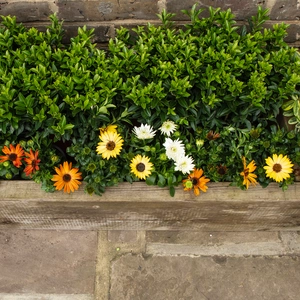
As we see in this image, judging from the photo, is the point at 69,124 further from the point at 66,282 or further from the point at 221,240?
the point at 221,240

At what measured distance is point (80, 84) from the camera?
1.87 metres

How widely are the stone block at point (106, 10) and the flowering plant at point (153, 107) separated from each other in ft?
0.39

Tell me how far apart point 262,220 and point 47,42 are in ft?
5.10

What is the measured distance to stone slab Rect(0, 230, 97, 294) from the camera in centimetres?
233

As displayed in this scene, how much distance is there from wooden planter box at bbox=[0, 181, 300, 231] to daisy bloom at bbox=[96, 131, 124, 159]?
0.21 m

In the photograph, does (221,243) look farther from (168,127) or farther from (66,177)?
(66,177)

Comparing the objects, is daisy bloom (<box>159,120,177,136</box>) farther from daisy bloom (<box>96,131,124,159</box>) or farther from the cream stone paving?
the cream stone paving

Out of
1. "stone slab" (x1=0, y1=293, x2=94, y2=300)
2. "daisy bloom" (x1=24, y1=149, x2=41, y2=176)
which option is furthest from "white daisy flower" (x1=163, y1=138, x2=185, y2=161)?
"stone slab" (x1=0, y1=293, x2=94, y2=300)

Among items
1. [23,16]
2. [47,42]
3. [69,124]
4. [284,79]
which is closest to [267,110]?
[284,79]

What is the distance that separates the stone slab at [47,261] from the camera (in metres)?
2.33

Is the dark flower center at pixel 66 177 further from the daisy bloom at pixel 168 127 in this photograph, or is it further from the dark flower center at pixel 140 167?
the daisy bloom at pixel 168 127

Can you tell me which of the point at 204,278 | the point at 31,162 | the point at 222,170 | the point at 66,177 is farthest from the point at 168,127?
the point at 204,278

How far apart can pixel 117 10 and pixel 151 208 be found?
3.56ft

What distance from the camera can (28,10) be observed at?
2080 mm
